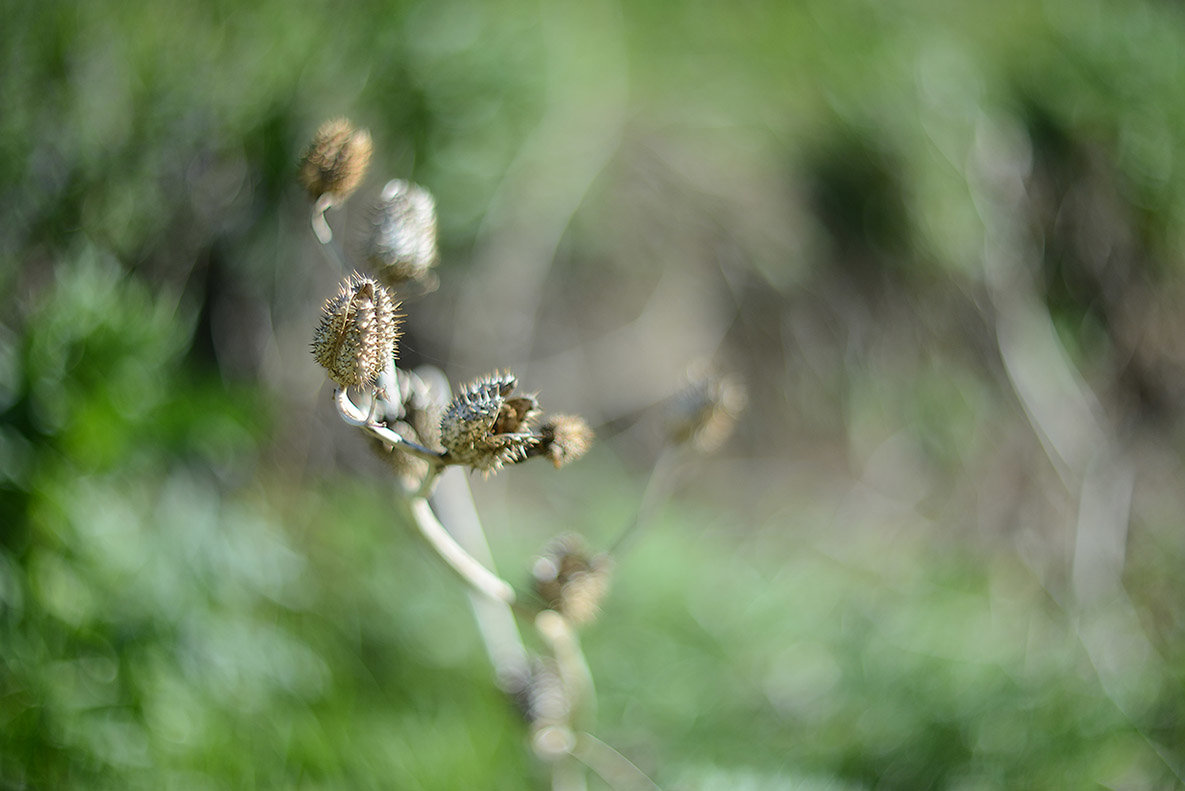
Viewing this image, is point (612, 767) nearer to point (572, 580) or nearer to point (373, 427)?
point (572, 580)

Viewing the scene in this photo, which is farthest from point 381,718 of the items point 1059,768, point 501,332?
point 501,332

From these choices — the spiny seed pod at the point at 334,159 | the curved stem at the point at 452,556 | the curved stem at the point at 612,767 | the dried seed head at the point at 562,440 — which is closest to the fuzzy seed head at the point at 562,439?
the dried seed head at the point at 562,440

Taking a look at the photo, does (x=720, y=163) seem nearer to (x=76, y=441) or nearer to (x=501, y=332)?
(x=501, y=332)

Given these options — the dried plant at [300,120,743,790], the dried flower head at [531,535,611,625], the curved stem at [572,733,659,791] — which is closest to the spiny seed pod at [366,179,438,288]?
the dried plant at [300,120,743,790]

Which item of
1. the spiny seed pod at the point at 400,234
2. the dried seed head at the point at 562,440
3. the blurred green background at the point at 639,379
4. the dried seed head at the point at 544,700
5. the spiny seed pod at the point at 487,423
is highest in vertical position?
the blurred green background at the point at 639,379

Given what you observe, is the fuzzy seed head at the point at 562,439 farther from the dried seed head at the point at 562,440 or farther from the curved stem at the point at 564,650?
the curved stem at the point at 564,650

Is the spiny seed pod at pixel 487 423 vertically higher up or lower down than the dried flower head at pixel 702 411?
lower down
